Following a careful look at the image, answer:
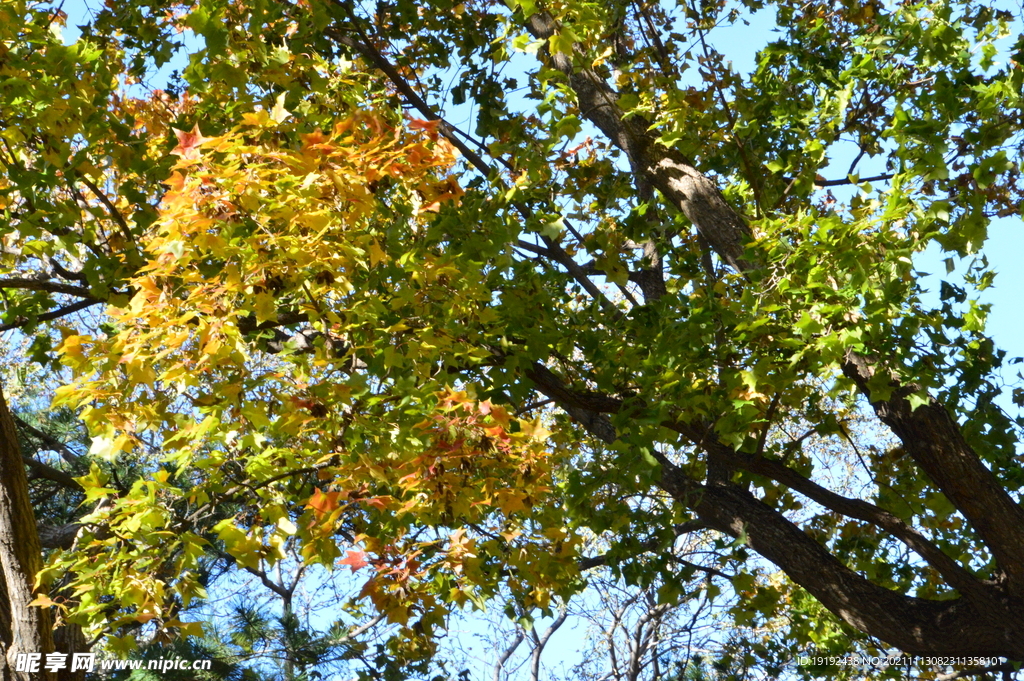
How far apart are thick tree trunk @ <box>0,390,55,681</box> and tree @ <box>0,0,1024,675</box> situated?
0.25 ft

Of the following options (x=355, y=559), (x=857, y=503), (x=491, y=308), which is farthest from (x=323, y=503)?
(x=857, y=503)

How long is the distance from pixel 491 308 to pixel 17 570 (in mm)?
2476

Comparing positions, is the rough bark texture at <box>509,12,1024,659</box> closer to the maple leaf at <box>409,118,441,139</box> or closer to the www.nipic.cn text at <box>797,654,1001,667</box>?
the www.nipic.cn text at <box>797,654,1001,667</box>

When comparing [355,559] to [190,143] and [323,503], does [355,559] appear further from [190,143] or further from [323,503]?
[190,143]

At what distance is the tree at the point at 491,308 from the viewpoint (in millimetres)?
3109

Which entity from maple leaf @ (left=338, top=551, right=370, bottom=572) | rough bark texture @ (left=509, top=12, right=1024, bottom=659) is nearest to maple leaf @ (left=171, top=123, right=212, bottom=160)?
maple leaf @ (left=338, top=551, right=370, bottom=572)

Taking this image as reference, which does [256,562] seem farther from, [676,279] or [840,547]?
[840,547]

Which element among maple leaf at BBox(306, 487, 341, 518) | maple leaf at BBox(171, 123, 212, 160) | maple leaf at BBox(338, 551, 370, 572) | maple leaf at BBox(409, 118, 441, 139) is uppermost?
maple leaf at BBox(409, 118, 441, 139)

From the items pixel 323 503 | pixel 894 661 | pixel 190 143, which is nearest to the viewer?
pixel 190 143

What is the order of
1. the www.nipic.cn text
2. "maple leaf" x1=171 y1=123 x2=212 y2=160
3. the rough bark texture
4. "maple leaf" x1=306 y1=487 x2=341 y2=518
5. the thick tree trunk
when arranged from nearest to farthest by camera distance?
"maple leaf" x1=171 y1=123 x2=212 y2=160 < "maple leaf" x1=306 y1=487 x2=341 y2=518 < the thick tree trunk < the rough bark texture < the www.nipic.cn text

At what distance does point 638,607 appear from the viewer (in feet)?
36.9

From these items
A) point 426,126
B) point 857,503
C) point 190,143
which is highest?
point 426,126

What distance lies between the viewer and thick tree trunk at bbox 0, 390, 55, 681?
13.5 ft

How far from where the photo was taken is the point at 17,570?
416 centimetres
